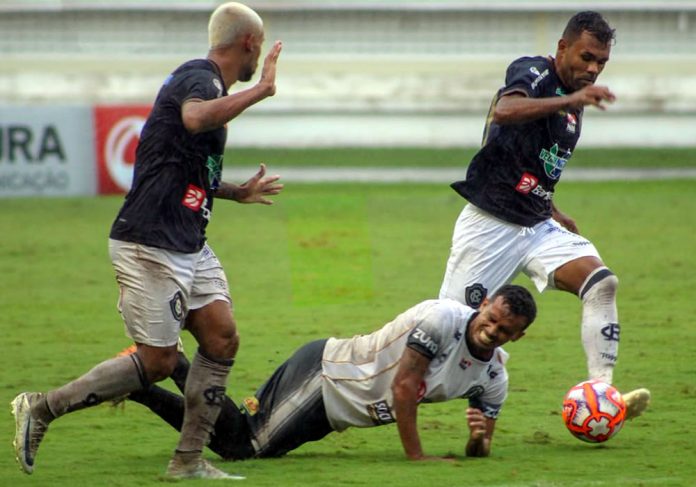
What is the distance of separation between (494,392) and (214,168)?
1936 millimetres

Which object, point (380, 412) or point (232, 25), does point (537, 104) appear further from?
point (380, 412)

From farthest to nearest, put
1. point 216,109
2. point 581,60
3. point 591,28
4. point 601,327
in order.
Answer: point 581,60, point 591,28, point 601,327, point 216,109

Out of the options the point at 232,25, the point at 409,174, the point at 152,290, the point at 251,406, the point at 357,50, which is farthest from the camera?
the point at 357,50

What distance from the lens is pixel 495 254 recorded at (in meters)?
8.62

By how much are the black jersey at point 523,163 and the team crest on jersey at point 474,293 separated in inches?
18.0

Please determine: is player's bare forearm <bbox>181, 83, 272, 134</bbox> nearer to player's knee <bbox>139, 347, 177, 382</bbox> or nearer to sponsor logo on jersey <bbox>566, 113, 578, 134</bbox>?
player's knee <bbox>139, 347, 177, 382</bbox>

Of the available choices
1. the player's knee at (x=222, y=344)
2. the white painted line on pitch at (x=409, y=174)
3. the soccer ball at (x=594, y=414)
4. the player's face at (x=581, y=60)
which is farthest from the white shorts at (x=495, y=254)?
the white painted line on pitch at (x=409, y=174)

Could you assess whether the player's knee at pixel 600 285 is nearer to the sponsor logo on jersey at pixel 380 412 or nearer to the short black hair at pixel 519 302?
the short black hair at pixel 519 302

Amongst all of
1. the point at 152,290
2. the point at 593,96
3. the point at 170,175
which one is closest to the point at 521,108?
the point at 593,96

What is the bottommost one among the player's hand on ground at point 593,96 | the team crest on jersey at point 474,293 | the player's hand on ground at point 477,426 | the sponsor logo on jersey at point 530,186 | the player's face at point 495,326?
the player's hand on ground at point 477,426

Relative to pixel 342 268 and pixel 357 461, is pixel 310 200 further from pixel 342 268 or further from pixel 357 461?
pixel 357 461

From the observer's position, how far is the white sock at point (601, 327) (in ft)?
26.4

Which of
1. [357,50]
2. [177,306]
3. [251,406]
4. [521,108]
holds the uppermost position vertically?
[521,108]

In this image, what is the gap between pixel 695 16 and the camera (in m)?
36.8
